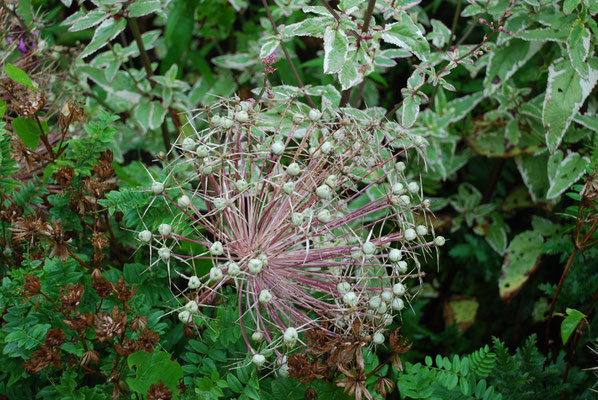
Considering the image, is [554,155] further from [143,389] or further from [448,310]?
[143,389]

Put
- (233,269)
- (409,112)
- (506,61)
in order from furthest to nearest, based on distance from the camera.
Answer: (506,61) → (409,112) → (233,269)

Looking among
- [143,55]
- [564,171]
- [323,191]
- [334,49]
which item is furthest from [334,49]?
[564,171]

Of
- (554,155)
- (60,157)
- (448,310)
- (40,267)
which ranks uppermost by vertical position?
(60,157)

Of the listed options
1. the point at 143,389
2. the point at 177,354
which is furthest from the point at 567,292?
the point at 143,389

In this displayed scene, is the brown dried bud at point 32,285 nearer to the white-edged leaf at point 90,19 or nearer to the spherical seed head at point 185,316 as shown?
the spherical seed head at point 185,316

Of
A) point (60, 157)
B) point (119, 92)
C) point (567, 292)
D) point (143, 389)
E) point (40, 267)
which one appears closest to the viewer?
point (143, 389)

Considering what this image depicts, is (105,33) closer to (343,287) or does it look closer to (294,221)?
(294,221)

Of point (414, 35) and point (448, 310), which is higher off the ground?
point (414, 35)
